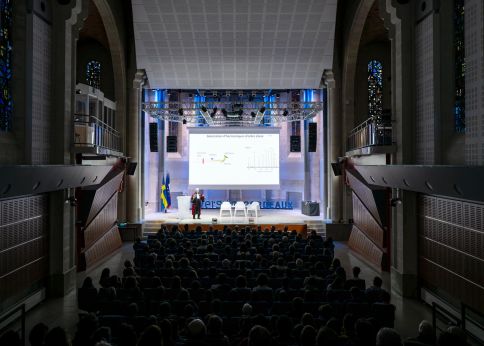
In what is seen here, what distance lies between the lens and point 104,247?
1958 centimetres

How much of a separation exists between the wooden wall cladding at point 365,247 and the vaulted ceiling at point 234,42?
8.47 meters

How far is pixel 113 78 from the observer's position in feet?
81.2

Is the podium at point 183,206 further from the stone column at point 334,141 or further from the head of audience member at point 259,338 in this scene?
the head of audience member at point 259,338

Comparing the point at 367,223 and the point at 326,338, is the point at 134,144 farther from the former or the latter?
the point at 326,338

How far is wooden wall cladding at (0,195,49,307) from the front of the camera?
415 inches

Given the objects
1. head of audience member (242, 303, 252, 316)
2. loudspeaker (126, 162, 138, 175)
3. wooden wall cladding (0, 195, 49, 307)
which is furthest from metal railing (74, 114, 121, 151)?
head of audience member (242, 303, 252, 316)

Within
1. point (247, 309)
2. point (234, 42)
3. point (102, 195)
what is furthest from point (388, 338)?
point (234, 42)

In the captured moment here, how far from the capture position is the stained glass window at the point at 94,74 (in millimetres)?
24527

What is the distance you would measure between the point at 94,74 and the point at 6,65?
14072 millimetres

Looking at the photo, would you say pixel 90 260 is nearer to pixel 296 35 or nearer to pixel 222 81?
pixel 222 81

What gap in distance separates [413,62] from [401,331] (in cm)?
740

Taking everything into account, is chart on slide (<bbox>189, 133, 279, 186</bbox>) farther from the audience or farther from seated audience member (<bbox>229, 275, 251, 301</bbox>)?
seated audience member (<bbox>229, 275, 251, 301</bbox>)

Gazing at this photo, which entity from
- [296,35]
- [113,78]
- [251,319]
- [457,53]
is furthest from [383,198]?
[113,78]

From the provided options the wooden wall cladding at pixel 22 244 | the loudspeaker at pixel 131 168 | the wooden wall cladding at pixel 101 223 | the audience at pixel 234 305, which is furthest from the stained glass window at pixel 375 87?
the wooden wall cladding at pixel 22 244
